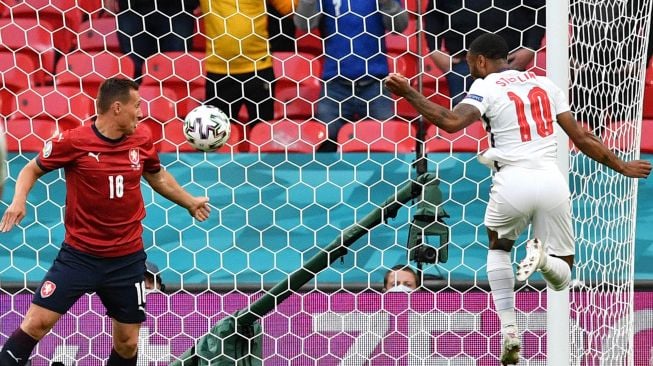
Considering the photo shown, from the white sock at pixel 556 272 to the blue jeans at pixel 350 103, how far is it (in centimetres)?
209

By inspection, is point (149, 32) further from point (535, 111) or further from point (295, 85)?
point (535, 111)

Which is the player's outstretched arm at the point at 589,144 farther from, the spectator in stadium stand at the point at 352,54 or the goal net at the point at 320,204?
the spectator in stadium stand at the point at 352,54

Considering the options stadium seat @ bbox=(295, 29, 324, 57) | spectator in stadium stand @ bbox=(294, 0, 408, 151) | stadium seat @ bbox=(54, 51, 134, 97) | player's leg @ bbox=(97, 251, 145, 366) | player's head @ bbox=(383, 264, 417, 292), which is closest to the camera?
player's leg @ bbox=(97, 251, 145, 366)

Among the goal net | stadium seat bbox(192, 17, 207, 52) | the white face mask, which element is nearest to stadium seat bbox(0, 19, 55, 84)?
the goal net

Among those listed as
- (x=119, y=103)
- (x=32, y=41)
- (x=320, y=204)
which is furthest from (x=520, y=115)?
(x=32, y=41)

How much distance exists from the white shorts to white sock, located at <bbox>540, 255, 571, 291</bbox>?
0.09 meters

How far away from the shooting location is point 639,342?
5070 millimetres

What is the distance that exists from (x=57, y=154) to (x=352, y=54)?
6.99 feet

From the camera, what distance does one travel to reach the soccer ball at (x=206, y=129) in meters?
4.48

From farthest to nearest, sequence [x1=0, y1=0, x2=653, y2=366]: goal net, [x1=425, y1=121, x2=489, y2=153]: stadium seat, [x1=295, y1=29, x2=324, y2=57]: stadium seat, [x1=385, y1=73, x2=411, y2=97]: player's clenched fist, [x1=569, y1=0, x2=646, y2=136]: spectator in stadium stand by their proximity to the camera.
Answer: [x1=295, y1=29, x2=324, y2=57]: stadium seat → [x1=425, y1=121, x2=489, y2=153]: stadium seat → [x1=0, y1=0, x2=653, y2=366]: goal net → [x1=569, y1=0, x2=646, y2=136]: spectator in stadium stand → [x1=385, y1=73, x2=411, y2=97]: player's clenched fist

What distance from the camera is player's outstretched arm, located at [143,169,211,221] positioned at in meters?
4.51

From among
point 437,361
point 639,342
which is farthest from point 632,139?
point 437,361

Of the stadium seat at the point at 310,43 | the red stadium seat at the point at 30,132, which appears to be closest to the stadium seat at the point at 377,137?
the stadium seat at the point at 310,43

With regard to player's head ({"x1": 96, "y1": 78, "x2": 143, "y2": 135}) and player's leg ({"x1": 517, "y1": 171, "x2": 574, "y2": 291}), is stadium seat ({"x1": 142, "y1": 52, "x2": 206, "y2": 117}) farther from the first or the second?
player's leg ({"x1": 517, "y1": 171, "x2": 574, "y2": 291})
